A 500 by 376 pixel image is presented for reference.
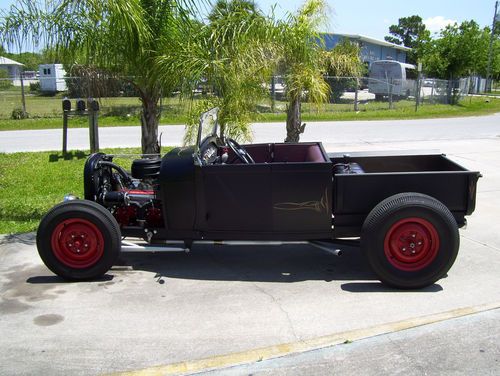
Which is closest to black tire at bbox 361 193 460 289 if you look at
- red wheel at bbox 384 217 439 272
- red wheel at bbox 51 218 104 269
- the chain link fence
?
red wheel at bbox 384 217 439 272

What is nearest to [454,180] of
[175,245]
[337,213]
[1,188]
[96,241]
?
[337,213]

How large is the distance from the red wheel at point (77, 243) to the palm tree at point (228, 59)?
224cm

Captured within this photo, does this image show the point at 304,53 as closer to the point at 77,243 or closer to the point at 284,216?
the point at 284,216

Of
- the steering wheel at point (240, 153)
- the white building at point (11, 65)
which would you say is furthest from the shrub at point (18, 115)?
the steering wheel at point (240, 153)

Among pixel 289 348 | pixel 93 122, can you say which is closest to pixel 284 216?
pixel 289 348

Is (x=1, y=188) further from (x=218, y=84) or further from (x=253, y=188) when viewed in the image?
(x=253, y=188)

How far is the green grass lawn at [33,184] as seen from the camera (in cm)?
701

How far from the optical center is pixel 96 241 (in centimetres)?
482

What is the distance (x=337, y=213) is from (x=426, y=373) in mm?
1820

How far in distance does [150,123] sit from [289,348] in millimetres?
4439

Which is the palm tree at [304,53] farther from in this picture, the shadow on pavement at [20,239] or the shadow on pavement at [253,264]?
the shadow on pavement at [20,239]

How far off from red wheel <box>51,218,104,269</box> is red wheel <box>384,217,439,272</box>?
2632 mm

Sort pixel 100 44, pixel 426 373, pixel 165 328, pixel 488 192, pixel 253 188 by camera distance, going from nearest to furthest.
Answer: pixel 426 373 → pixel 165 328 → pixel 253 188 → pixel 100 44 → pixel 488 192

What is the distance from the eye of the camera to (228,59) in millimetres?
6328
